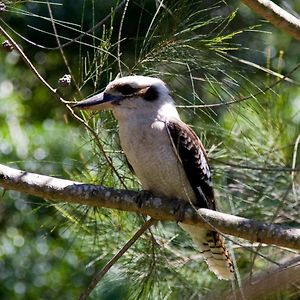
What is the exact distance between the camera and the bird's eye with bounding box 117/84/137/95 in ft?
8.87

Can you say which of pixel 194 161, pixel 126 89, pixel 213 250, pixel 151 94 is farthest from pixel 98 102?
pixel 213 250

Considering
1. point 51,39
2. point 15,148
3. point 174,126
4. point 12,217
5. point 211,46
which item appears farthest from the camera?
point 12,217

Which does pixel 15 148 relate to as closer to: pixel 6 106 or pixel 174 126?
pixel 6 106

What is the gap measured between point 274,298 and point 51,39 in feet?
6.28

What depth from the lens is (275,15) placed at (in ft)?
8.00

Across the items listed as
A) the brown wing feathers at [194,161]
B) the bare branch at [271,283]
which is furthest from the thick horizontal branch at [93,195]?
the brown wing feathers at [194,161]

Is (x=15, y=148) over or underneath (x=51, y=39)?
underneath

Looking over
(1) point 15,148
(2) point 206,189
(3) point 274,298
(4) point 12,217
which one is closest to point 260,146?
(2) point 206,189

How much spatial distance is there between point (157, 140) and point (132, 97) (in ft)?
0.43

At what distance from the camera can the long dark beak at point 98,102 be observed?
257cm

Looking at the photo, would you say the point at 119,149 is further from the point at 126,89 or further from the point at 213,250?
the point at 213,250

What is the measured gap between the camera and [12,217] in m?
4.90

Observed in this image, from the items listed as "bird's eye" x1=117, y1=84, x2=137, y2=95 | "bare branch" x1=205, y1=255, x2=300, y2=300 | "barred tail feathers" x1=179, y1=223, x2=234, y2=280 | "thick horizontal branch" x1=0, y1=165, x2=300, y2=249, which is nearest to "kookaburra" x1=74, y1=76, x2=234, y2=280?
"bird's eye" x1=117, y1=84, x2=137, y2=95

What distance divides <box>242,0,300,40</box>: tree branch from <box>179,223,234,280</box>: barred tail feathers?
697mm
